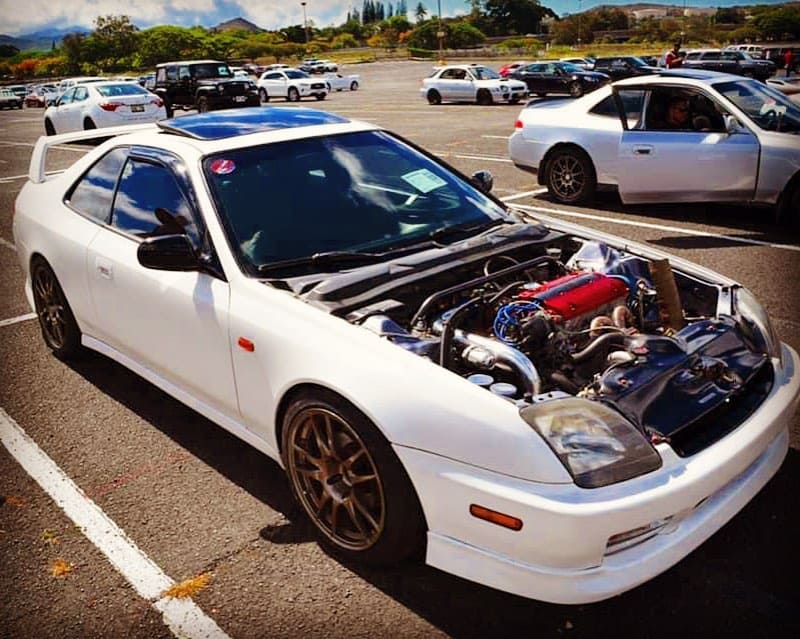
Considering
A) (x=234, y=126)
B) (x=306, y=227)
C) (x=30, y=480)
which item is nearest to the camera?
(x=306, y=227)

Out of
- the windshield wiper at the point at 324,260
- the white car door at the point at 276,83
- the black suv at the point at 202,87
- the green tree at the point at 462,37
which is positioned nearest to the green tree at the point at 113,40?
the green tree at the point at 462,37

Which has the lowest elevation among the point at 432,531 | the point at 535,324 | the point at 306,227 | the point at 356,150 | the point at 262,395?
the point at 432,531

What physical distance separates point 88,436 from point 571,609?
8.52 ft

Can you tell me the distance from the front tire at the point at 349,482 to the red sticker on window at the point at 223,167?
1219mm

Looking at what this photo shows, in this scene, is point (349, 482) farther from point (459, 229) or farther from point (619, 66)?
point (619, 66)

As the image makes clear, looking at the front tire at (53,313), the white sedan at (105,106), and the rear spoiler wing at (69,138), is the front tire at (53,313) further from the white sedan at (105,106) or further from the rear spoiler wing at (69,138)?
the white sedan at (105,106)

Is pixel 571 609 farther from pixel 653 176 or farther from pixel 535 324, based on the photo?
pixel 653 176

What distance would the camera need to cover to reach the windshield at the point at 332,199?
3244 millimetres

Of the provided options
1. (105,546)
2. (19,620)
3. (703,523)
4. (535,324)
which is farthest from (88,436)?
(703,523)

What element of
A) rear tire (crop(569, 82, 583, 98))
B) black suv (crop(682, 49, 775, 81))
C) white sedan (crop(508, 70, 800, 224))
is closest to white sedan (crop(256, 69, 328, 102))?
rear tire (crop(569, 82, 583, 98))

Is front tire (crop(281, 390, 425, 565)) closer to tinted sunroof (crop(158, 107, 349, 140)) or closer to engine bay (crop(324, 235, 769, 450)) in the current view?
engine bay (crop(324, 235, 769, 450))

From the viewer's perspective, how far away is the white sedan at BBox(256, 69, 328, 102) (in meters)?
32.8

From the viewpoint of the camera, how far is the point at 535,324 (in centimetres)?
280

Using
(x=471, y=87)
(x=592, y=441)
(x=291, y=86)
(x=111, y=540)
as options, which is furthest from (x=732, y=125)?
(x=291, y=86)
